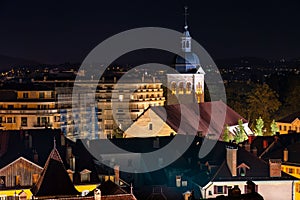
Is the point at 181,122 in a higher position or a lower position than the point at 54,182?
higher

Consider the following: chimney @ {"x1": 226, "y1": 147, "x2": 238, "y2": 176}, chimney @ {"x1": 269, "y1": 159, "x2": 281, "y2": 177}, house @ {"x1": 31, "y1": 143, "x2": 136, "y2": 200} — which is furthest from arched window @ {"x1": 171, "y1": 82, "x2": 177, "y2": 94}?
house @ {"x1": 31, "y1": 143, "x2": 136, "y2": 200}

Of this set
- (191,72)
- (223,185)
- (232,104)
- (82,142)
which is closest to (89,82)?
(232,104)

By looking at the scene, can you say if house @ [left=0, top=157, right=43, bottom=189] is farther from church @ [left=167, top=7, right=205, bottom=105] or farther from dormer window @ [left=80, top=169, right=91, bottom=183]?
church @ [left=167, top=7, right=205, bottom=105]

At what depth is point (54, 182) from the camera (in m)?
37.5

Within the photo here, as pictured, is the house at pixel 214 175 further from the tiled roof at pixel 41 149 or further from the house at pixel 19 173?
the house at pixel 19 173

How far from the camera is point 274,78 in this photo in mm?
125375

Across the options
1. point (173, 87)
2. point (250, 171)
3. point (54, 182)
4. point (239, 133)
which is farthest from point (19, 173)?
point (173, 87)

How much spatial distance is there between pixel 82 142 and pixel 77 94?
5183 cm

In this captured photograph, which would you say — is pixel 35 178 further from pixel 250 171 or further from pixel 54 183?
pixel 250 171

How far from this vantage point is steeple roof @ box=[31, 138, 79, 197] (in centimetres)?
3666

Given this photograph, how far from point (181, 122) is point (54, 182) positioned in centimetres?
2356

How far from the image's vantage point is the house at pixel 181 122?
5709 cm

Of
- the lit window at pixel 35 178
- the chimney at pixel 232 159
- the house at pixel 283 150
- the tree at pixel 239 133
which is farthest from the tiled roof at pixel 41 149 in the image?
the tree at pixel 239 133

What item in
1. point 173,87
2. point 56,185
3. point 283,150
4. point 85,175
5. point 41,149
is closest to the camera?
point 56,185
